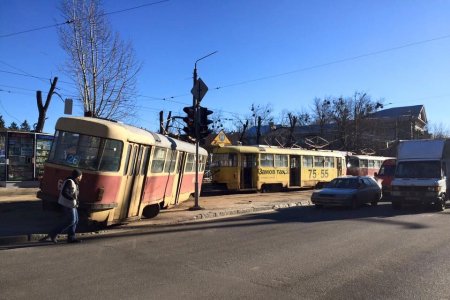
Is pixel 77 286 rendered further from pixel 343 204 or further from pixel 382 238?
pixel 343 204

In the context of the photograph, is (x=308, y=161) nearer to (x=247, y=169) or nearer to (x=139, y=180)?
(x=247, y=169)

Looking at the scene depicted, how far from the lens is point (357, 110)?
62375 millimetres

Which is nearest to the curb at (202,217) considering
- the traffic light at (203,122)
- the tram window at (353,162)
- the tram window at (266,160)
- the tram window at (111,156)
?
the tram window at (111,156)

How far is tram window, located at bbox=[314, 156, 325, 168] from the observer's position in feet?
108

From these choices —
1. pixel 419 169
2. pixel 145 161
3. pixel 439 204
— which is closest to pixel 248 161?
pixel 419 169

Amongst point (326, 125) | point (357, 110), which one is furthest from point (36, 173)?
point (326, 125)

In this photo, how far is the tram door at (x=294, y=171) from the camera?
3019cm

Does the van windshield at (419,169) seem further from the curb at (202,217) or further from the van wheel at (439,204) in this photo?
the curb at (202,217)

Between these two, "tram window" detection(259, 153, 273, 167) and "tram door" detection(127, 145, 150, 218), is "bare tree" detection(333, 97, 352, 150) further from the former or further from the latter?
"tram door" detection(127, 145, 150, 218)

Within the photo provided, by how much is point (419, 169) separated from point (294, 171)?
11620mm

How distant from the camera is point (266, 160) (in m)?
27.8

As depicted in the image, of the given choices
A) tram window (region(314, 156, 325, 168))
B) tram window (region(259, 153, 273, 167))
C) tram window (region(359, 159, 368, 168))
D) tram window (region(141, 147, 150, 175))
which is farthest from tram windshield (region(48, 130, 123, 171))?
tram window (region(359, 159, 368, 168))

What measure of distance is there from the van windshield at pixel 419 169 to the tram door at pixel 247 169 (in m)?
9.17

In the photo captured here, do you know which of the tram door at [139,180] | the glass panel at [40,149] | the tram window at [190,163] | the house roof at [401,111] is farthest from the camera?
the house roof at [401,111]
